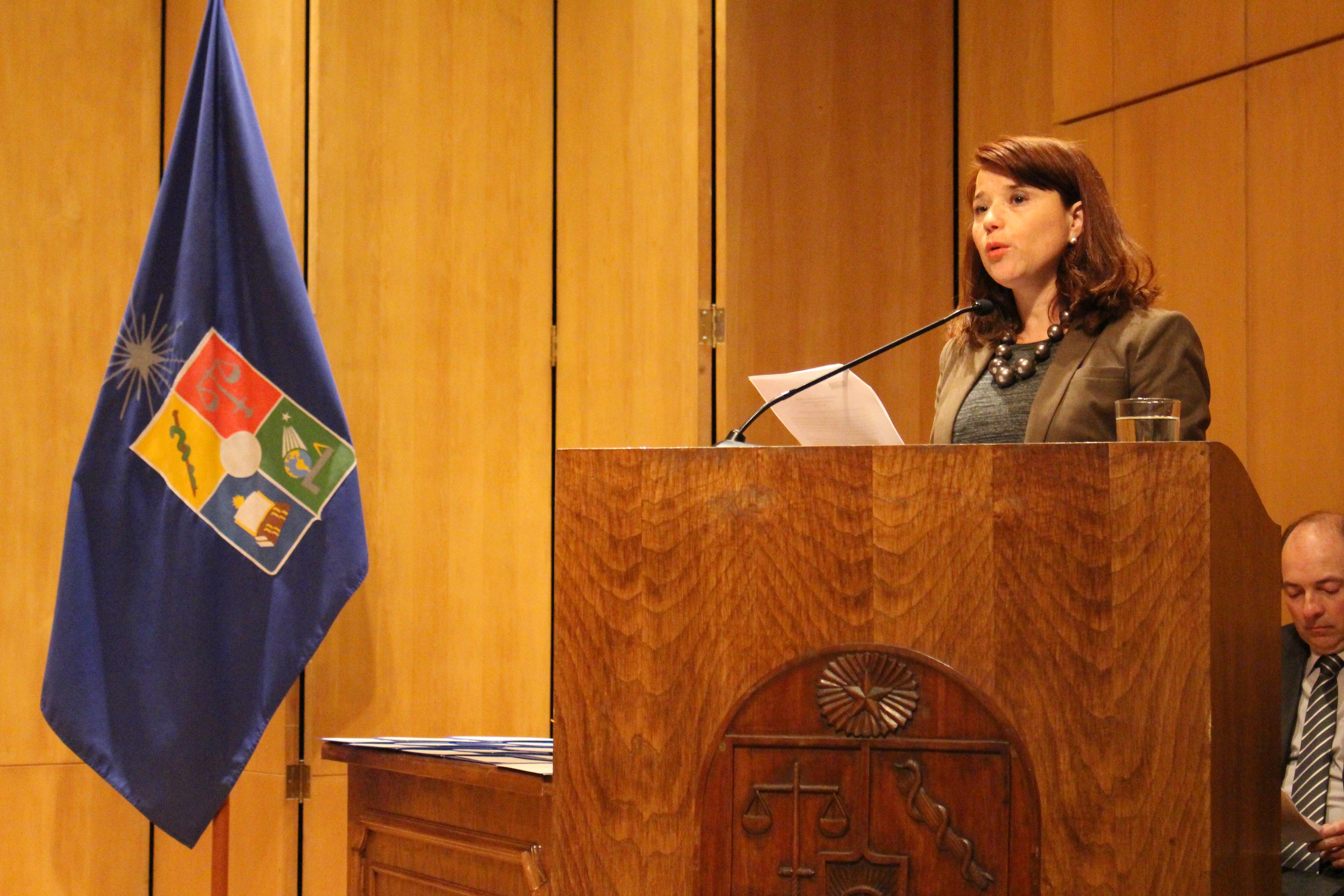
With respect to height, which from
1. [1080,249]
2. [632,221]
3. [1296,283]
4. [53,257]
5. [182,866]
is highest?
[632,221]

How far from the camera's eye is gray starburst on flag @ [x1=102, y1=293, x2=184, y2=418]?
3.14m

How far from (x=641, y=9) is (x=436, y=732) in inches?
77.6

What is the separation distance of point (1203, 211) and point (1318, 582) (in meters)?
1.03

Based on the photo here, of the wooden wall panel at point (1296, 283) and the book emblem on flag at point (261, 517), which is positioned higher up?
the wooden wall panel at point (1296, 283)

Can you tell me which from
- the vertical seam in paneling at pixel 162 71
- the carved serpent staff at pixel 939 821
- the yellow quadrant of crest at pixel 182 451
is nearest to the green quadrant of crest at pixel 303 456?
the yellow quadrant of crest at pixel 182 451

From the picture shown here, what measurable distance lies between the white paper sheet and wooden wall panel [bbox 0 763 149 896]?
2.51 metres

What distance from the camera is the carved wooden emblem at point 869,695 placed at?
1.32 metres

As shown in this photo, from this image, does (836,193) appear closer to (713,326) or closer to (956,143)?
(956,143)

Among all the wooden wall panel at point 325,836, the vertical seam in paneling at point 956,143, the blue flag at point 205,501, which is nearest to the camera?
the blue flag at point 205,501

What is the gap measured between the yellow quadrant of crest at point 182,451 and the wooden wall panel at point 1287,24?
2565mm

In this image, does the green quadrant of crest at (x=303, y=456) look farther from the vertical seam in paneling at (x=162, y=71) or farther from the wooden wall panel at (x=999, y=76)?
the wooden wall panel at (x=999, y=76)

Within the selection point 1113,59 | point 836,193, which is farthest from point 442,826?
point 1113,59

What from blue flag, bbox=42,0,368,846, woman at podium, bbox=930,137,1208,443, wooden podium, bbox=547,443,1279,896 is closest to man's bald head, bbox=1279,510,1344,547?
woman at podium, bbox=930,137,1208,443

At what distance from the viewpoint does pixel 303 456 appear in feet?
10.4
